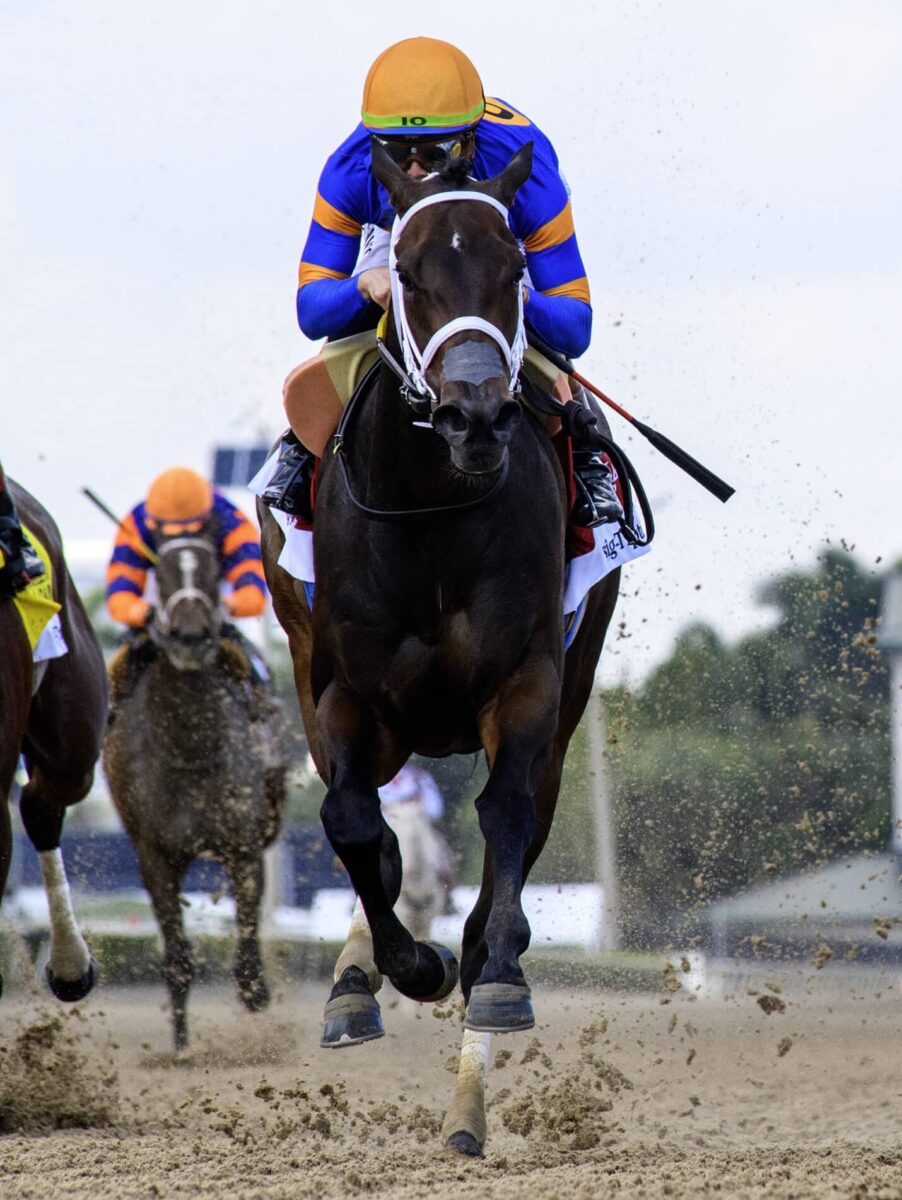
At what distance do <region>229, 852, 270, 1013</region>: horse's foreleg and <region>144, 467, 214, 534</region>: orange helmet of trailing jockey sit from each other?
1787 mm

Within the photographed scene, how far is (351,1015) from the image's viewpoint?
5.04 m

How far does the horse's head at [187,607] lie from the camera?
9.49 meters

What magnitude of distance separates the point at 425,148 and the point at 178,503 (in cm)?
556

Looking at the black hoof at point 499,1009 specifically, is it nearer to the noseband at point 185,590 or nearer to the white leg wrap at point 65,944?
the white leg wrap at point 65,944

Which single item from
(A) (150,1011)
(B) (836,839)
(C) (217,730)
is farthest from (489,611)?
(A) (150,1011)

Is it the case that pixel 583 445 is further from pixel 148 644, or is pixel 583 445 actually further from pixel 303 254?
pixel 148 644

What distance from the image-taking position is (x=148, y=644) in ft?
32.1

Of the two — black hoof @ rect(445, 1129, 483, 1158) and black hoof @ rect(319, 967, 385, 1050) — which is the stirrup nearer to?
→ black hoof @ rect(319, 967, 385, 1050)

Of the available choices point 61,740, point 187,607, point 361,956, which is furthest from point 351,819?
point 187,607

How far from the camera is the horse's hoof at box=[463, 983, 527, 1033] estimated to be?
180 inches

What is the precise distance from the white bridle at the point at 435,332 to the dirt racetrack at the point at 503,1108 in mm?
1839

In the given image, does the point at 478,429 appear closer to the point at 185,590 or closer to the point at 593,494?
the point at 593,494

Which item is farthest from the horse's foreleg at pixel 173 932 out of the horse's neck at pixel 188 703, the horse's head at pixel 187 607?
the horse's head at pixel 187 607

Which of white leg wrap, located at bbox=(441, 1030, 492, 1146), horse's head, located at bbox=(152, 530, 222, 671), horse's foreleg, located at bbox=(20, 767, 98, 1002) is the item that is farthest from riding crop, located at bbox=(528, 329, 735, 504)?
horse's head, located at bbox=(152, 530, 222, 671)
